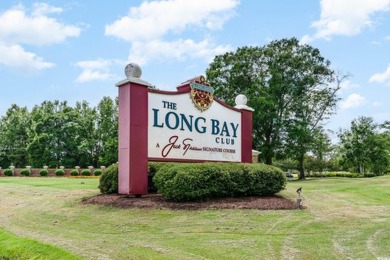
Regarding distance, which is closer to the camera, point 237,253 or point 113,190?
point 237,253

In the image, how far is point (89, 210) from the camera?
30.5ft

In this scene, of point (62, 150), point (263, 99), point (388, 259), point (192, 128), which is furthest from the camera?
point (62, 150)

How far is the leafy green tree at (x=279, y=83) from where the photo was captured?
99.2ft

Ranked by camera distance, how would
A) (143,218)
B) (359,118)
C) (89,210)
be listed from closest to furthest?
1. (143,218)
2. (89,210)
3. (359,118)

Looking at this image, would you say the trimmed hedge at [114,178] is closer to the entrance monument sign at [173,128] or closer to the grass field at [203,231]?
the entrance monument sign at [173,128]

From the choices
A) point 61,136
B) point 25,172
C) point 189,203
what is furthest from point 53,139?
point 189,203

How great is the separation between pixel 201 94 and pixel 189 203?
426cm

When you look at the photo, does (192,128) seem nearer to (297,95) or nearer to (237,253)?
(237,253)

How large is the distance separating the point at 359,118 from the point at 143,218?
124ft

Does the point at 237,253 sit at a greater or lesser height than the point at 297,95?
lesser

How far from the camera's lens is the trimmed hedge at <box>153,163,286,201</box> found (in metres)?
9.33

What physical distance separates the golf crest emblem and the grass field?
4334mm

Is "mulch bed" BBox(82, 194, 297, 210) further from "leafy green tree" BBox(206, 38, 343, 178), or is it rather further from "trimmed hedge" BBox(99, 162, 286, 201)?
"leafy green tree" BBox(206, 38, 343, 178)

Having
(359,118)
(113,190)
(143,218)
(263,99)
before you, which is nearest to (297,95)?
(263,99)
